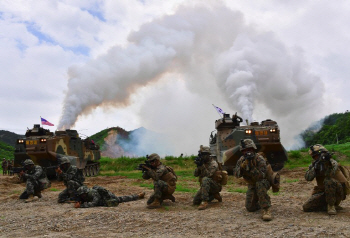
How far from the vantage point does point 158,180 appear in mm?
8070

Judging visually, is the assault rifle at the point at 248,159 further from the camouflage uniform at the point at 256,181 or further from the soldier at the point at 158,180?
the soldier at the point at 158,180

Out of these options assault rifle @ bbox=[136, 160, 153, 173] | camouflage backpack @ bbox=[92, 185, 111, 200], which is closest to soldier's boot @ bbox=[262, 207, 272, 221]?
assault rifle @ bbox=[136, 160, 153, 173]

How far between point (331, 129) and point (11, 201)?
138 feet

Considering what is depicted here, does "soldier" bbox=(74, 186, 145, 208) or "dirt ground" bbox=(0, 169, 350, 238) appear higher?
"soldier" bbox=(74, 186, 145, 208)

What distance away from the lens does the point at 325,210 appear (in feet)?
21.9

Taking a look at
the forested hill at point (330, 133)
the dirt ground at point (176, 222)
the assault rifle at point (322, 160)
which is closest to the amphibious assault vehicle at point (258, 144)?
the dirt ground at point (176, 222)

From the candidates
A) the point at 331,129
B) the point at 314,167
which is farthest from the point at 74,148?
the point at 331,129

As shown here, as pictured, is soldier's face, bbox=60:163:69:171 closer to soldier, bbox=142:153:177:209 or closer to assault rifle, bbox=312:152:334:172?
soldier, bbox=142:153:177:209

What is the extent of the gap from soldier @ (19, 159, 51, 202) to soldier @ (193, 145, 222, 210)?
4711 millimetres

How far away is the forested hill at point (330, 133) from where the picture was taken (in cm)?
4084

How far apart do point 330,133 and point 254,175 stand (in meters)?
41.2

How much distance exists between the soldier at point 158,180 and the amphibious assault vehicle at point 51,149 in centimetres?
959

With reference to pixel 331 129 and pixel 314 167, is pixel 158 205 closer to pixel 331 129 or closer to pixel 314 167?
pixel 314 167

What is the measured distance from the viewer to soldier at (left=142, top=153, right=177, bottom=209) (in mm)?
7980
